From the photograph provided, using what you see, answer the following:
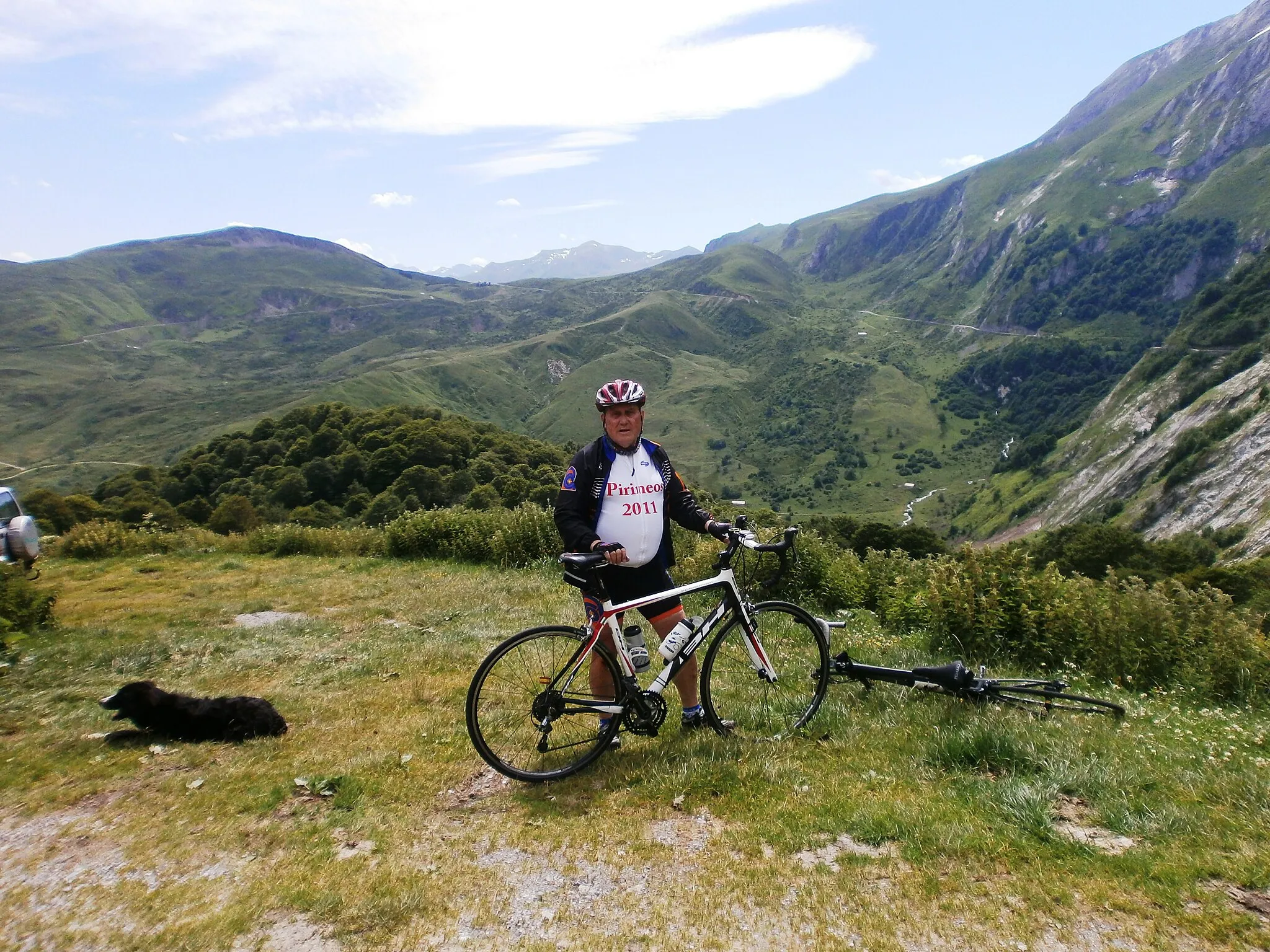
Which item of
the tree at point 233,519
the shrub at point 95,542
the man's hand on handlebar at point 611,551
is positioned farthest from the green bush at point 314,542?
the tree at point 233,519

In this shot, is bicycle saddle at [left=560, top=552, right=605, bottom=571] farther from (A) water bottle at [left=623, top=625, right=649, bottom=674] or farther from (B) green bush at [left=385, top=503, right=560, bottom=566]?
(B) green bush at [left=385, top=503, right=560, bottom=566]

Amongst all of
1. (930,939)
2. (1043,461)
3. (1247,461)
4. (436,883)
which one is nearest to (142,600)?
(436,883)

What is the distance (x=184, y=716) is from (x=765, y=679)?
5.54 m

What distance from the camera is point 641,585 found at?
5688 millimetres

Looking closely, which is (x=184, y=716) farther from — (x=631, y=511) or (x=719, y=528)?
(x=719, y=528)

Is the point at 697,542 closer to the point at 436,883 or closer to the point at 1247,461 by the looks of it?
the point at 436,883

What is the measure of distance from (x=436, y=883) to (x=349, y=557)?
1520 centimetres

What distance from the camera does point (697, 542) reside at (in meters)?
14.6

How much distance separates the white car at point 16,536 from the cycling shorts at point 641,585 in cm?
1276

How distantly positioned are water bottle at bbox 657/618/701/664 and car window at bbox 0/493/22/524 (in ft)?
48.0

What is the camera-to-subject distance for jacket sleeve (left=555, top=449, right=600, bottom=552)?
17.6 ft

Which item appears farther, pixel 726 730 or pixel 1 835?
pixel 726 730

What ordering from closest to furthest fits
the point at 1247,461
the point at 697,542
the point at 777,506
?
the point at 697,542, the point at 1247,461, the point at 777,506

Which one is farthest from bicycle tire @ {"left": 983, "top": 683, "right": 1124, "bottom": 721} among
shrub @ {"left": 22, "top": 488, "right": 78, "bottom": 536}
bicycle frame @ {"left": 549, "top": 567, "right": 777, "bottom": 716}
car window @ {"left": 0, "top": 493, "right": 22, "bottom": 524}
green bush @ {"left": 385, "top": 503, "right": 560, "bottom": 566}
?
shrub @ {"left": 22, "top": 488, "right": 78, "bottom": 536}
